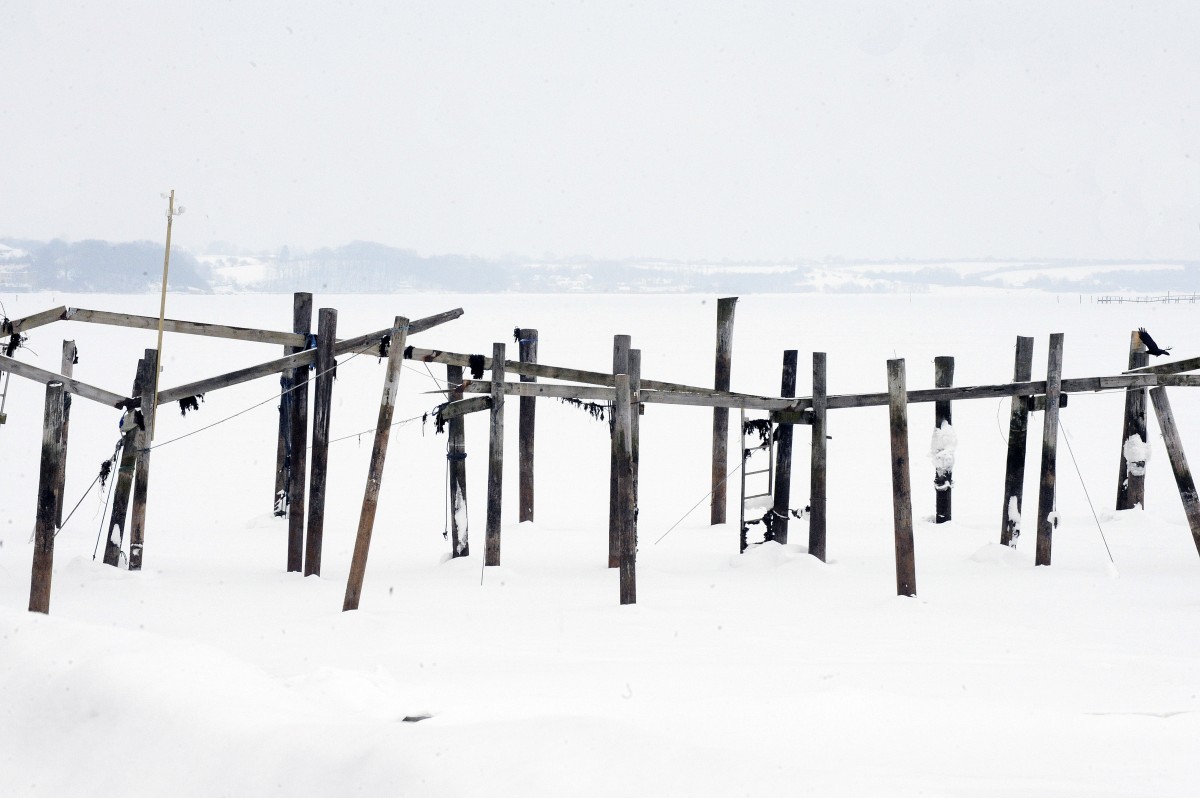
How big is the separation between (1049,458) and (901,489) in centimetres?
235

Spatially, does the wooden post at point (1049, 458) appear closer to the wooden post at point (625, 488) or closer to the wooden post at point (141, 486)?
the wooden post at point (625, 488)

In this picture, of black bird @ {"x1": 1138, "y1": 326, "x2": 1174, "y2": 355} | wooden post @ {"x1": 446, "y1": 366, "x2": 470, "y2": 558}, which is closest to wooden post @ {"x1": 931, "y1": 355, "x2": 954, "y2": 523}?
black bird @ {"x1": 1138, "y1": 326, "x2": 1174, "y2": 355}

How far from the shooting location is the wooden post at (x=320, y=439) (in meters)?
11.2

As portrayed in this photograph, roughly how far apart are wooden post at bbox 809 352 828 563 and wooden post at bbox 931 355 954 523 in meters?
2.46

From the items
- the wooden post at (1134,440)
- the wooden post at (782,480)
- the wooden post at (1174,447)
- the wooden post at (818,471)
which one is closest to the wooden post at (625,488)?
the wooden post at (818,471)

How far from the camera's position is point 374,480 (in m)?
9.80

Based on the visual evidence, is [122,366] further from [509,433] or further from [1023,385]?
[1023,385]

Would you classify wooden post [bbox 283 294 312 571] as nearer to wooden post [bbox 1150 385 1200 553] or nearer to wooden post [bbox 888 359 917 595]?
wooden post [bbox 888 359 917 595]

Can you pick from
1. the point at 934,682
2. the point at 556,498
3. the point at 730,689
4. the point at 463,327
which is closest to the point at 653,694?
the point at 730,689

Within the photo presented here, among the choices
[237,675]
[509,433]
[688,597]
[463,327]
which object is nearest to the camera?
[237,675]

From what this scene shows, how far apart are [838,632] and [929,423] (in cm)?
1870

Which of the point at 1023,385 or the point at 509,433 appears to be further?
the point at 509,433

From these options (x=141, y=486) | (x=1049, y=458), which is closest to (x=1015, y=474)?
(x=1049, y=458)

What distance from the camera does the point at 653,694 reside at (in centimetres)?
690
